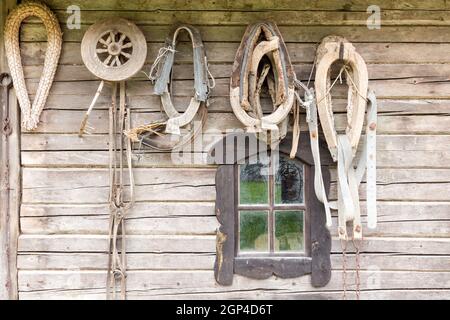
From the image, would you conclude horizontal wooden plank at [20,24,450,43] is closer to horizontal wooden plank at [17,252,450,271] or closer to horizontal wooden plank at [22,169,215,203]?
horizontal wooden plank at [22,169,215,203]

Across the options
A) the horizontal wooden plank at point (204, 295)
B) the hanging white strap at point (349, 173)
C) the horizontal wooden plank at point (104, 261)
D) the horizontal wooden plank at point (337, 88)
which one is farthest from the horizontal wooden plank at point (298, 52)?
the horizontal wooden plank at point (204, 295)

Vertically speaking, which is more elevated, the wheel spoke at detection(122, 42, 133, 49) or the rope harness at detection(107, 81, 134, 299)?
the wheel spoke at detection(122, 42, 133, 49)

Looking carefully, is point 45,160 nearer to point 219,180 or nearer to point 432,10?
point 219,180

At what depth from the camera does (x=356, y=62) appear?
2230mm

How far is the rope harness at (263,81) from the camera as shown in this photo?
2191 mm

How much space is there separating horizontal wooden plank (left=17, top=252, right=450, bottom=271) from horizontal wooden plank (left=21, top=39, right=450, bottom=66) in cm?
113

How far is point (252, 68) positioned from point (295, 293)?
1326 mm

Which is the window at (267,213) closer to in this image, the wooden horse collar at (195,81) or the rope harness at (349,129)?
the rope harness at (349,129)

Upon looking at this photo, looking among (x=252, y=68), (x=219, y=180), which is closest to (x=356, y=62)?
(x=252, y=68)

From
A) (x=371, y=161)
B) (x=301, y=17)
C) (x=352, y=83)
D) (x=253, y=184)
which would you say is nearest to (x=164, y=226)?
(x=253, y=184)

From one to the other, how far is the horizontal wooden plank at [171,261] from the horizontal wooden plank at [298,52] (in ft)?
3.70

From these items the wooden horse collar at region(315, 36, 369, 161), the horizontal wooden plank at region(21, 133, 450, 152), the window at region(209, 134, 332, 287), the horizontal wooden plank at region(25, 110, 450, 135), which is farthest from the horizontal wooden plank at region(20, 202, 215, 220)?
the wooden horse collar at region(315, 36, 369, 161)

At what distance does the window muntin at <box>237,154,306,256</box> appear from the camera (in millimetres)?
2395

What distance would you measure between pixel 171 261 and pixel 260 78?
1181mm
